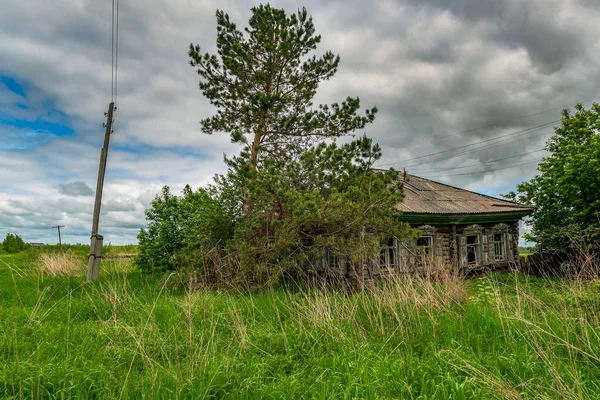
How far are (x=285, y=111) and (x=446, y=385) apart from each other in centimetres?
957

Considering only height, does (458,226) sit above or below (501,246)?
above

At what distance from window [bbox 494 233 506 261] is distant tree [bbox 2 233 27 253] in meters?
30.7

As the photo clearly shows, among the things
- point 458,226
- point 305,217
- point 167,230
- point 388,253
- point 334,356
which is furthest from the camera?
point 458,226

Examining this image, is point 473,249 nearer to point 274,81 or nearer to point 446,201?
point 446,201

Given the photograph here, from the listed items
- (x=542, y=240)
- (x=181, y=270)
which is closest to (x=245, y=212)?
(x=181, y=270)

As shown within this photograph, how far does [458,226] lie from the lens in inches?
603

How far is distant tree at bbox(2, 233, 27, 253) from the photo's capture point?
2580 cm

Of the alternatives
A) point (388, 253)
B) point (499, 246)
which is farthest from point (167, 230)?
point (499, 246)

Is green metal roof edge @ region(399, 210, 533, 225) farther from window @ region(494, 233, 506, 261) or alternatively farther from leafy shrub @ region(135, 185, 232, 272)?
leafy shrub @ region(135, 185, 232, 272)

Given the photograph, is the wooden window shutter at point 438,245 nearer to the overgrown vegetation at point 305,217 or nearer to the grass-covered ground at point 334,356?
the overgrown vegetation at point 305,217

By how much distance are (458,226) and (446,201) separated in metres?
1.37

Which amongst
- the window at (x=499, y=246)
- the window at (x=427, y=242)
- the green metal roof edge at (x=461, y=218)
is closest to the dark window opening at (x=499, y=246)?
the window at (x=499, y=246)

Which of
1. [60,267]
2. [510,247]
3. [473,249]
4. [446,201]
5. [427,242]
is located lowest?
[60,267]

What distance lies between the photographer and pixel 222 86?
11477mm
